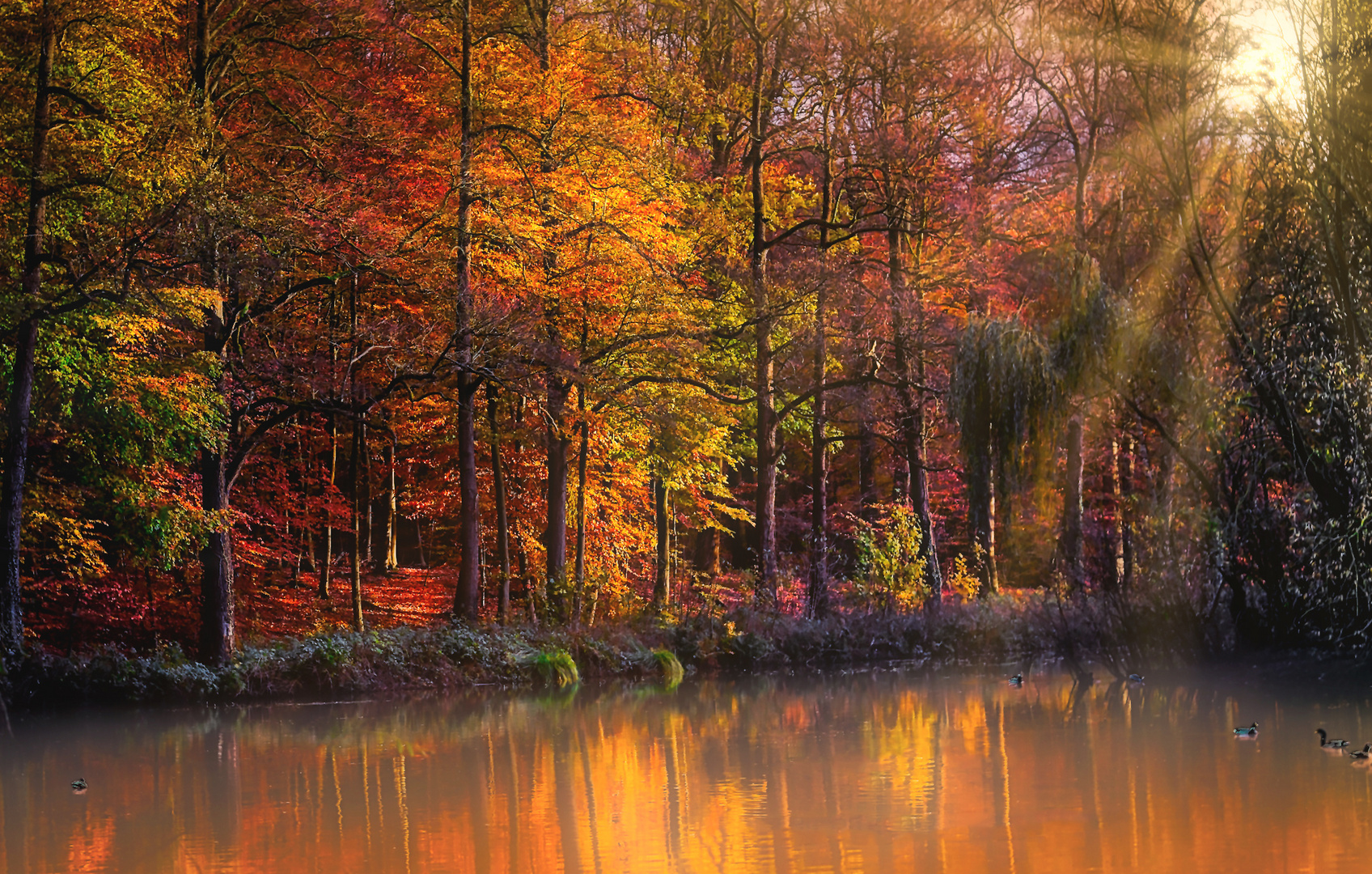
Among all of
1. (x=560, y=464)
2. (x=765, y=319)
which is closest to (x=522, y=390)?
(x=560, y=464)

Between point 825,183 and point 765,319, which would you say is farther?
point 825,183

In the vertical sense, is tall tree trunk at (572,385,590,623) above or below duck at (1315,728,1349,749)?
above

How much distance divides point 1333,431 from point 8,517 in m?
15.0

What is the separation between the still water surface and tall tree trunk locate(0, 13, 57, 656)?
1.80m

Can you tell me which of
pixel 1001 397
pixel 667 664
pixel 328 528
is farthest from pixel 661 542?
pixel 1001 397

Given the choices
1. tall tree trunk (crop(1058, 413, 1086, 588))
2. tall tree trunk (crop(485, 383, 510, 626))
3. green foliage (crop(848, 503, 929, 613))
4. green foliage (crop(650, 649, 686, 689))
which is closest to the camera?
tall tree trunk (crop(1058, 413, 1086, 588))

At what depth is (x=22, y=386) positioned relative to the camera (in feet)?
→ 54.0

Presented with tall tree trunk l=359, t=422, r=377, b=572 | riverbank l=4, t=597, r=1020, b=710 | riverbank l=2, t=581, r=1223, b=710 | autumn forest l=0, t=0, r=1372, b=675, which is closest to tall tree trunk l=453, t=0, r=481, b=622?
autumn forest l=0, t=0, r=1372, b=675

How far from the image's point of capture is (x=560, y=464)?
2259cm

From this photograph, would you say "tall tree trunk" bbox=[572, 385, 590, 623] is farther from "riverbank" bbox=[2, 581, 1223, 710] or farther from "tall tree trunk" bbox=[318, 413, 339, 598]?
"tall tree trunk" bbox=[318, 413, 339, 598]

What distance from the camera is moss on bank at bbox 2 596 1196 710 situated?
16766mm

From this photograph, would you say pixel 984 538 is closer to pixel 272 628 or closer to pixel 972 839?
pixel 272 628

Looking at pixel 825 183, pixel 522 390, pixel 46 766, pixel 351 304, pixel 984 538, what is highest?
pixel 825 183

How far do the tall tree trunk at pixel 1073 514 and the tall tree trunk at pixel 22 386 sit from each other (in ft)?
41.6
